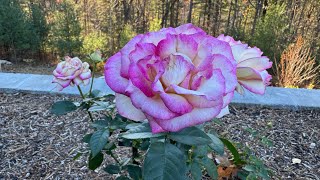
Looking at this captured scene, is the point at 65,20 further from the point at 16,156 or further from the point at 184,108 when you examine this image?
the point at 184,108

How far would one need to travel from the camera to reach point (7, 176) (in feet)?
4.57

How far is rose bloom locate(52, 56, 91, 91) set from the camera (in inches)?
30.0

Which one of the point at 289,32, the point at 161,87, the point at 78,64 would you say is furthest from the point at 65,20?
the point at 161,87

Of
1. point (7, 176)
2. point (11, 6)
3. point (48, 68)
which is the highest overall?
point (11, 6)

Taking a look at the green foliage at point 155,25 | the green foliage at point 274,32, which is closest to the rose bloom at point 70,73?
the green foliage at point 274,32

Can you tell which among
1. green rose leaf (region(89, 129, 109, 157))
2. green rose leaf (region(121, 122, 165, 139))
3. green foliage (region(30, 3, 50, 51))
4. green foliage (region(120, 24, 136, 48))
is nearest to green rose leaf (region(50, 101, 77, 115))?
green rose leaf (region(89, 129, 109, 157))

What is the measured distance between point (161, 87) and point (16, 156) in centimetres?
135

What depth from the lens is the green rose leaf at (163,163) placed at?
1.69 ft

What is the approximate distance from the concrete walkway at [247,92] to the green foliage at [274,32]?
3897mm

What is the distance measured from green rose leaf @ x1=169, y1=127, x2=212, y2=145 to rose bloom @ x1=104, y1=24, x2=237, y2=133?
0.33 feet

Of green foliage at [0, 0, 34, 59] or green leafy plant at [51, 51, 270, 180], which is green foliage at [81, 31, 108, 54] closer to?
green foliage at [0, 0, 34, 59]

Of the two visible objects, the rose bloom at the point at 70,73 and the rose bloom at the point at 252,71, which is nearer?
the rose bloom at the point at 252,71

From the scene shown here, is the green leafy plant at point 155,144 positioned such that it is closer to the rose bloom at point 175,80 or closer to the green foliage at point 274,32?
the rose bloom at point 175,80

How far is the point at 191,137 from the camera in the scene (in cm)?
54
